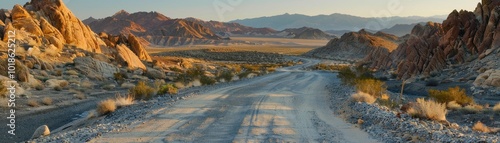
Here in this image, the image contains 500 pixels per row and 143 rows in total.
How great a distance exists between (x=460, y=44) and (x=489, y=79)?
42.5ft

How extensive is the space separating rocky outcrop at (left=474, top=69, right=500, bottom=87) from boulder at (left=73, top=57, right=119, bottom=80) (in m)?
27.7

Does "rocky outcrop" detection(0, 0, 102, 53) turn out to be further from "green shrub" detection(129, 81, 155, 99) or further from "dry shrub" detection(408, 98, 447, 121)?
"dry shrub" detection(408, 98, 447, 121)

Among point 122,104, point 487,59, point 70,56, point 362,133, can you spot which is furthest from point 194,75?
point 362,133

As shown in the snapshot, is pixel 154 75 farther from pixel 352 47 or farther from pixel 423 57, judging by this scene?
pixel 352 47

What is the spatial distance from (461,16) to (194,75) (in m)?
28.2

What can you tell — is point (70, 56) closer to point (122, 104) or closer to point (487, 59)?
point (122, 104)

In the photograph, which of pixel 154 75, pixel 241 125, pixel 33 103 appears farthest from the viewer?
pixel 154 75

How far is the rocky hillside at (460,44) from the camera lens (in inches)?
1478

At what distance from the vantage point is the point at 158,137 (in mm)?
9992

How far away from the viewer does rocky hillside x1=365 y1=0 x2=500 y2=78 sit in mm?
37531

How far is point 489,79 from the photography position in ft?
93.5

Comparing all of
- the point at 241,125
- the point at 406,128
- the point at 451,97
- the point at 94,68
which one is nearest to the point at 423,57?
the point at 451,97

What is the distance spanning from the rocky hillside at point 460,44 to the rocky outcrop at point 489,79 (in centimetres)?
434

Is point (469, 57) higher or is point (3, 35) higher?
point (3, 35)
